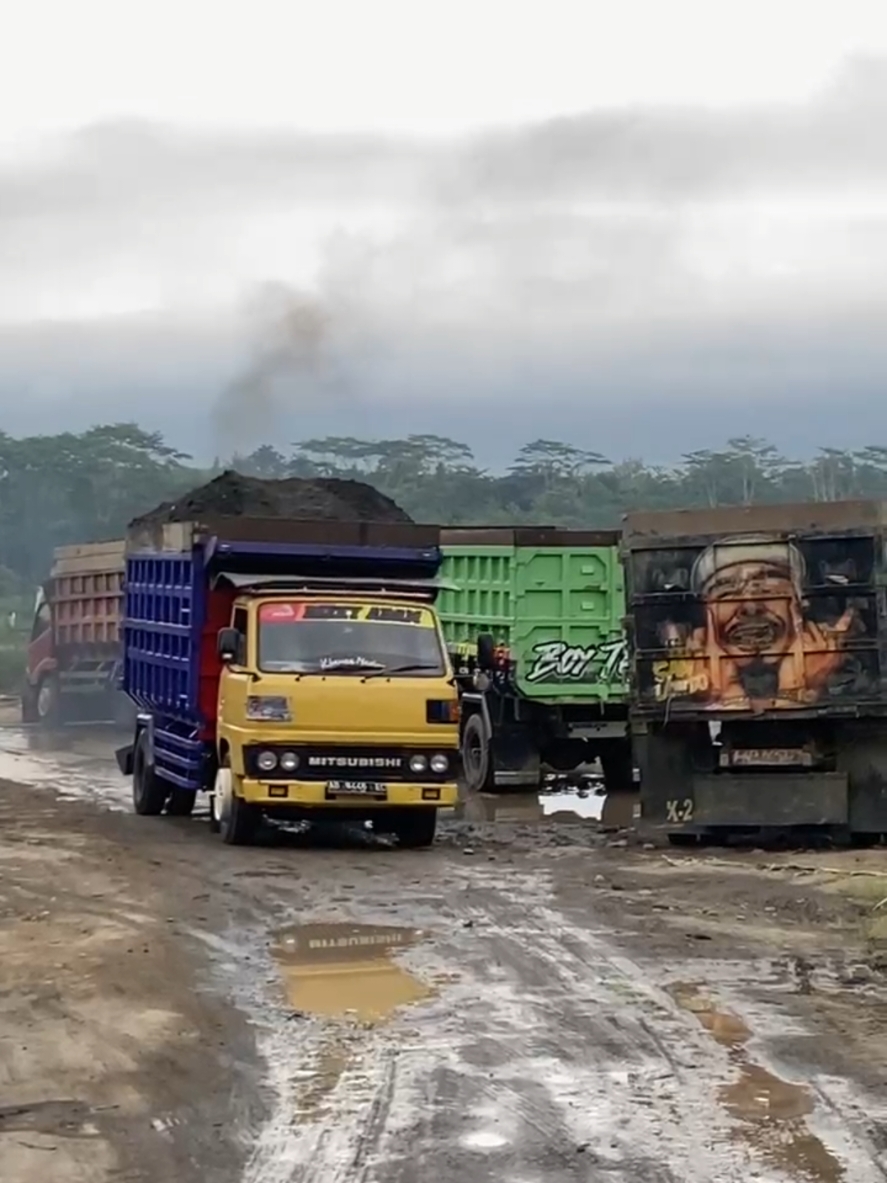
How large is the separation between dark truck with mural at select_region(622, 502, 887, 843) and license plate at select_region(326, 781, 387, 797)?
2.14 meters

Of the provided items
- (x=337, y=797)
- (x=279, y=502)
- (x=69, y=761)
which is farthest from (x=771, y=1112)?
(x=69, y=761)

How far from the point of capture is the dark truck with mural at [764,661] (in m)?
16.0

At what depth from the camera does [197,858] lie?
51.2ft

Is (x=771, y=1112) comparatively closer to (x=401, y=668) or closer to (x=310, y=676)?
(x=310, y=676)

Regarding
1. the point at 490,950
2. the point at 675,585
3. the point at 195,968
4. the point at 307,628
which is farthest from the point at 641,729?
the point at 195,968

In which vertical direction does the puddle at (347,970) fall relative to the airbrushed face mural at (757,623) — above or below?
below

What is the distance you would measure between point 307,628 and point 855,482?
57.8m

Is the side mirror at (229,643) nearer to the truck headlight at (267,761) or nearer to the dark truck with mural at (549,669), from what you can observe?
the truck headlight at (267,761)

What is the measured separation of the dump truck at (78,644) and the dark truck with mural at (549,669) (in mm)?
11067

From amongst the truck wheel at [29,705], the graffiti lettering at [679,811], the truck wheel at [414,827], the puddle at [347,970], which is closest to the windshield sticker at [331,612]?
the truck wheel at [414,827]

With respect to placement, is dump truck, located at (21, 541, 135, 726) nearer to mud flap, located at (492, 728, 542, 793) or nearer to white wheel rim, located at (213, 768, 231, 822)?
mud flap, located at (492, 728, 542, 793)

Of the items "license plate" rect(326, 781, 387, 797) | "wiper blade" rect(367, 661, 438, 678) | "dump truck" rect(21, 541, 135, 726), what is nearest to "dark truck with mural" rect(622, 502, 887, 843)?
"wiper blade" rect(367, 661, 438, 678)

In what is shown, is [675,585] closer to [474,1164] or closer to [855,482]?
[474,1164]

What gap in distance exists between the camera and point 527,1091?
26.0 ft
